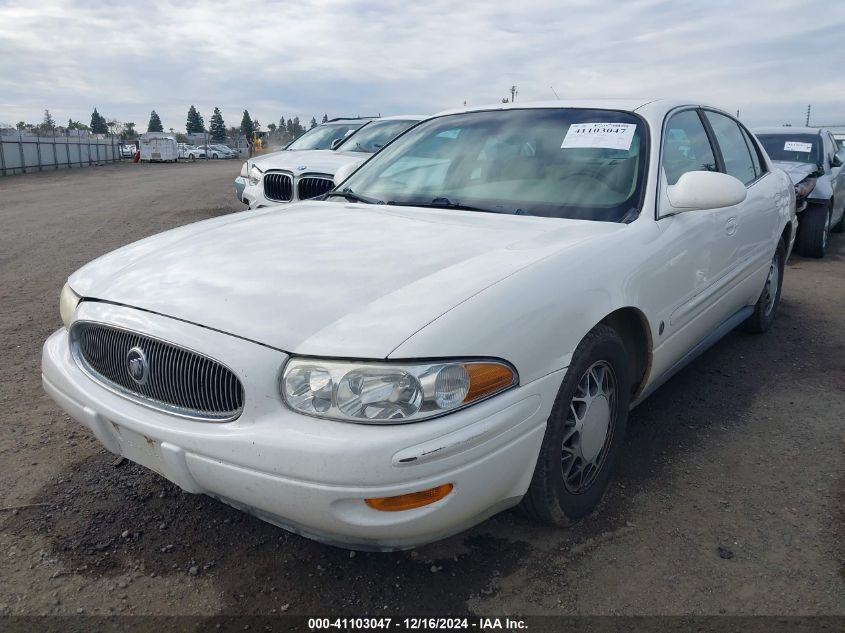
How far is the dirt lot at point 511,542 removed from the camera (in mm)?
2135

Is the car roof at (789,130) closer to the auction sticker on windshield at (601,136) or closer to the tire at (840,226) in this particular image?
the tire at (840,226)

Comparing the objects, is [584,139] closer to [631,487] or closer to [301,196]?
[631,487]

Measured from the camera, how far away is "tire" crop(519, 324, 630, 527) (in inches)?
87.3

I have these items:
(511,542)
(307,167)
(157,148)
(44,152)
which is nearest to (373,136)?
(307,167)

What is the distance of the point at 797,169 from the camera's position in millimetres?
7875

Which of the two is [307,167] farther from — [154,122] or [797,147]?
[154,122]

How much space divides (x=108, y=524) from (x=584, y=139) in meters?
2.53

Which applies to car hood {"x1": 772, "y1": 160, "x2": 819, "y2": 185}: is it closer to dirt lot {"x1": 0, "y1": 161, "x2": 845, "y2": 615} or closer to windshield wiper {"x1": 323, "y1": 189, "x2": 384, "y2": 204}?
dirt lot {"x1": 0, "y1": 161, "x2": 845, "y2": 615}

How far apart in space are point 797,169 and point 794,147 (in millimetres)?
966

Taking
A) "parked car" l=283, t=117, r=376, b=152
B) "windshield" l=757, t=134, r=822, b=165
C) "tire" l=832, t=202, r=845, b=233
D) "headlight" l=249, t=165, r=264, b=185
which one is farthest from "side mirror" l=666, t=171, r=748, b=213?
"tire" l=832, t=202, r=845, b=233

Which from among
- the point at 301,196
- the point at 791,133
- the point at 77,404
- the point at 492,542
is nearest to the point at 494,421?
the point at 492,542

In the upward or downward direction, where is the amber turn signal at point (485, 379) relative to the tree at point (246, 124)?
downward

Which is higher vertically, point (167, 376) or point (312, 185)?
point (312, 185)

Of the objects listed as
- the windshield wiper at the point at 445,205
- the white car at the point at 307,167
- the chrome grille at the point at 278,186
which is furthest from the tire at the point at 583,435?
the chrome grille at the point at 278,186
